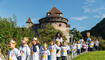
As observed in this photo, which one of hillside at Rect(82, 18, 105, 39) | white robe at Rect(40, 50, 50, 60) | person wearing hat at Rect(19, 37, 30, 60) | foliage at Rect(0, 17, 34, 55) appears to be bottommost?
white robe at Rect(40, 50, 50, 60)

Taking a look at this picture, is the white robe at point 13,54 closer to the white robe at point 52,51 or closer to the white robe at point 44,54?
the white robe at point 44,54

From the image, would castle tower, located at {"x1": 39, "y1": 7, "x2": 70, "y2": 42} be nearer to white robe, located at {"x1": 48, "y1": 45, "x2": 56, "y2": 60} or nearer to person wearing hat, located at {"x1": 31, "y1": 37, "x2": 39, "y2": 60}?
white robe, located at {"x1": 48, "y1": 45, "x2": 56, "y2": 60}

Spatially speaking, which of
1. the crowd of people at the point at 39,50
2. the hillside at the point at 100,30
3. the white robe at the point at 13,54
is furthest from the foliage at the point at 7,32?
the hillside at the point at 100,30

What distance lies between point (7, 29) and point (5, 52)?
7.26ft

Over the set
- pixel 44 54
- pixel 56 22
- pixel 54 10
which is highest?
pixel 54 10

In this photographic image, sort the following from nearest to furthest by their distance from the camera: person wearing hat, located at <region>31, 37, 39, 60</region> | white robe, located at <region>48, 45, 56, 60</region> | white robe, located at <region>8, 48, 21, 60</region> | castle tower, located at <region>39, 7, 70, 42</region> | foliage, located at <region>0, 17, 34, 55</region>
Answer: white robe, located at <region>8, 48, 21, 60</region>, person wearing hat, located at <region>31, 37, 39, 60</region>, white robe, located at <region>48, 45, 56, 60</region>, foliage, located at <region>0, 17, 34, 55</region>, castle tower, located at <region>39, 7, 70, 42</region>

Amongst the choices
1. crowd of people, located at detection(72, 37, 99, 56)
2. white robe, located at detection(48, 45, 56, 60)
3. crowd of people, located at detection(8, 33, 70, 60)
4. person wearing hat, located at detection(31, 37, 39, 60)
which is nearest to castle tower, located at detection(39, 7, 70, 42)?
crowd of people, located at detection(72, 37, 99, 56)

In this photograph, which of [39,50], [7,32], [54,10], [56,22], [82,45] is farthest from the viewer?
[54,10]

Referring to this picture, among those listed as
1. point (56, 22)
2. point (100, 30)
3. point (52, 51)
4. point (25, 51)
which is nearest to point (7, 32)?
point (52, 51)

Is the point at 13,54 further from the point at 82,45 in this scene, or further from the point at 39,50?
the point at 82,45

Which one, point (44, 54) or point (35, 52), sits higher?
point (35, 52)

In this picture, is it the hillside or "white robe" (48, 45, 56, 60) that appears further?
the hillside

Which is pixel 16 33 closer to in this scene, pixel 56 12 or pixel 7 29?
pixel 7 29

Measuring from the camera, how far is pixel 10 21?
664 inches
